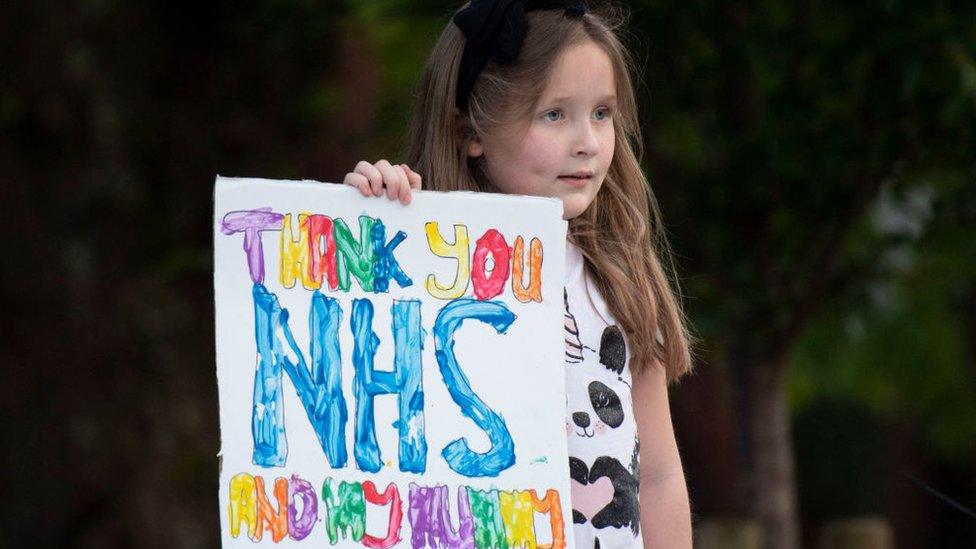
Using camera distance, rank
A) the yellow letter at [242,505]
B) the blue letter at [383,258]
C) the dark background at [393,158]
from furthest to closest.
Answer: the dark background at [393,158] < the blue letter at [383,258] < the yellow letter at [242,505]

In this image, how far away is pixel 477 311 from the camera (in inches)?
87.2

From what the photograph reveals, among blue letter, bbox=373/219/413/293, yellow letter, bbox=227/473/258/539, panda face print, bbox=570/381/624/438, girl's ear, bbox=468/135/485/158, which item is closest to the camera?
yellow letter, bbox=227/473/258/539

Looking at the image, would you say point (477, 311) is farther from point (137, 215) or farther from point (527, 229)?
point (137, 215)

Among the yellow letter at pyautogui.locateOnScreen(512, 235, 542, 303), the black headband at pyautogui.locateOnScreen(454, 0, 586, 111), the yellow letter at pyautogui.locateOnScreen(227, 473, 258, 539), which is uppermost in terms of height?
the black headband at pyautogui.locateOnScreen(454, 0, 586, 111)

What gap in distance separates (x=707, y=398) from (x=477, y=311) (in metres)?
5.29

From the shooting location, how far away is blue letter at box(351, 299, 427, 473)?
215cm

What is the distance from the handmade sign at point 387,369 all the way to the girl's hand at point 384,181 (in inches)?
0.8

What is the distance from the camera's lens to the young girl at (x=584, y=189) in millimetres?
2303

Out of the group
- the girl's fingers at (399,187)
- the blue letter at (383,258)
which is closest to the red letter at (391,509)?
the blue letter at (383,258)

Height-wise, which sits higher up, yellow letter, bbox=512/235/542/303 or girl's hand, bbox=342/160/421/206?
girl's hand, bbox=342/160/421/206

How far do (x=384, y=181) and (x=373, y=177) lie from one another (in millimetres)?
18

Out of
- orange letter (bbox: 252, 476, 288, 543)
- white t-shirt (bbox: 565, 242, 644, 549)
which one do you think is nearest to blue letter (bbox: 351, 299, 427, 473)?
orange letter (bbox: 252, 476, 288, 543)

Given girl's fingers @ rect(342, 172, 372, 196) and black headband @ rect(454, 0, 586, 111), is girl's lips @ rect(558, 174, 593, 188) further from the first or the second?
girl's fingers @ rect(342, 172, 372, 196)

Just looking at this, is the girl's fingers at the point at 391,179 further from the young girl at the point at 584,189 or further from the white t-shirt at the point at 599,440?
the white t-shirt at the point at 599,440
